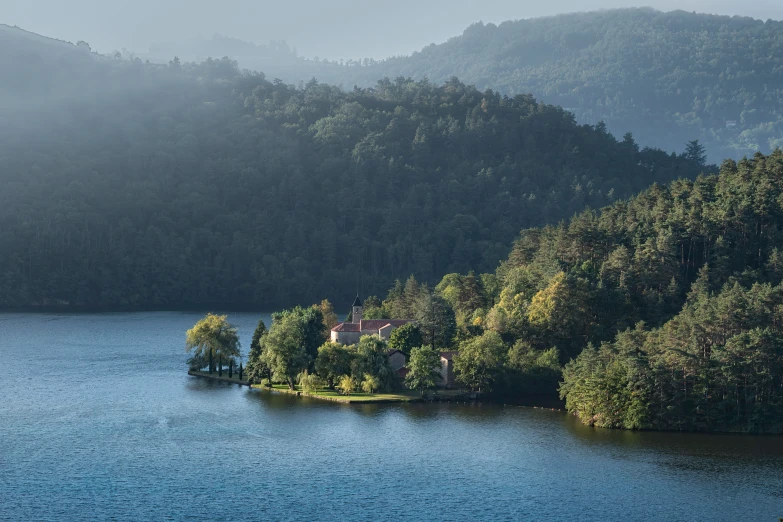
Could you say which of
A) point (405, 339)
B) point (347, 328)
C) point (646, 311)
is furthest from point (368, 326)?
point (646, 311)

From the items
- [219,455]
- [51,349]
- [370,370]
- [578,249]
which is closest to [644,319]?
[578,249]

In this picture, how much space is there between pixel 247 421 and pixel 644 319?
37.9 metres

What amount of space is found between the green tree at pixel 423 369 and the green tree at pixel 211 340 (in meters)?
21.6

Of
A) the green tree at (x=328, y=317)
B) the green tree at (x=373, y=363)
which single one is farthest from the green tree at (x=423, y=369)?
the green tree at (x=328, y=317)

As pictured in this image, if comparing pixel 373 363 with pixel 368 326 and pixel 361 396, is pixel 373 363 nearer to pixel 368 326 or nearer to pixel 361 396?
pixel 361 396

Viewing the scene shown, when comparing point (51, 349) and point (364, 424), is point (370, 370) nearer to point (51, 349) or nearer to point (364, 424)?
point (364, 424)

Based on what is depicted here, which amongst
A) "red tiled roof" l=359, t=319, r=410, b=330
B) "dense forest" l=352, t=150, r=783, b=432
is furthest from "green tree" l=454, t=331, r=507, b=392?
"red tiled roof" l=359, t=319, r=410, b=330

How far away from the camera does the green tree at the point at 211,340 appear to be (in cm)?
9862

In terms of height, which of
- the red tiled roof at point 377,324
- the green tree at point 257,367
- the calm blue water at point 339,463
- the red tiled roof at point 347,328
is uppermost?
the red tiled roof at point 377,324

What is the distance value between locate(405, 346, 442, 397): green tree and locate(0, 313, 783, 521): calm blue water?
349 centimetres

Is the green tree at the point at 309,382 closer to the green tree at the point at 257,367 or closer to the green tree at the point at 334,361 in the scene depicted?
the green tree at the point at 334,361

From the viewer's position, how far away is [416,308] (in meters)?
101

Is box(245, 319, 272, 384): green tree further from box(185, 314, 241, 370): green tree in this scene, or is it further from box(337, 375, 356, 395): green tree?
box(337, 375, 356, 395): green tree

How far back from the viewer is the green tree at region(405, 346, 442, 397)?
84.8 metres
